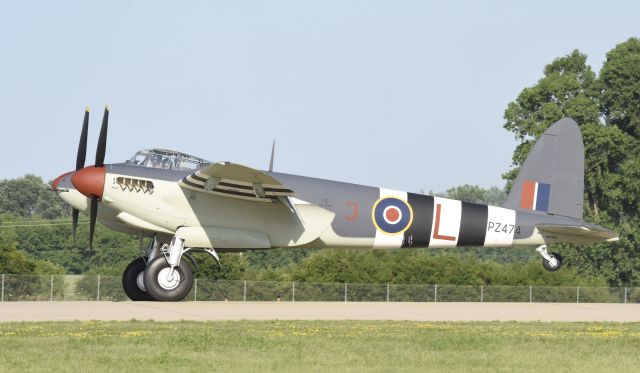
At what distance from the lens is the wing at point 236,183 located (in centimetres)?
2052

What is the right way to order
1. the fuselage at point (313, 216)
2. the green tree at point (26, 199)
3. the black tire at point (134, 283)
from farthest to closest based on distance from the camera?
the green tree at point (26, 199)
the black tire at point (134, 283)
the fuselage at point (313, 216)

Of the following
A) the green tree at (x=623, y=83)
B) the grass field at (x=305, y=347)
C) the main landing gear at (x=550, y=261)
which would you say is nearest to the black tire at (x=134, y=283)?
the grass field at (x=305, y=347)

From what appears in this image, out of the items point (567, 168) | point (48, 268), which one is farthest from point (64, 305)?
point (48, 268)

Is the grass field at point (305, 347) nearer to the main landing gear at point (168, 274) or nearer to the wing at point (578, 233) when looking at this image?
the main landing gear at point (168, 274)

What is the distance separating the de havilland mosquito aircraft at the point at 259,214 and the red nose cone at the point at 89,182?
0.07ft

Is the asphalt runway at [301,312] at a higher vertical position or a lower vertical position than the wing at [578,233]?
lower

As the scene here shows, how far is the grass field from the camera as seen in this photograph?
12836mm

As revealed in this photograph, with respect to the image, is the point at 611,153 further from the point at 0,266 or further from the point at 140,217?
the point at 140,217

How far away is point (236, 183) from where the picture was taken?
2131cm

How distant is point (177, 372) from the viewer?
1220 cm

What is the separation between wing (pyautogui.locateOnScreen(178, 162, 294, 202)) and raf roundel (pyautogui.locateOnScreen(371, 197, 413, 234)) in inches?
95.1

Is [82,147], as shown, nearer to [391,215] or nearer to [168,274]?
[168,274]

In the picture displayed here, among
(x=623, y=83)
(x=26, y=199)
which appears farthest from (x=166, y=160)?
(x=26, y=199)

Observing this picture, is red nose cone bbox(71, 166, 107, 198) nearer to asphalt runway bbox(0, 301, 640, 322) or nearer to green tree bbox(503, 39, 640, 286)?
asphalt runway bbox(0, 301, 640, 322)
